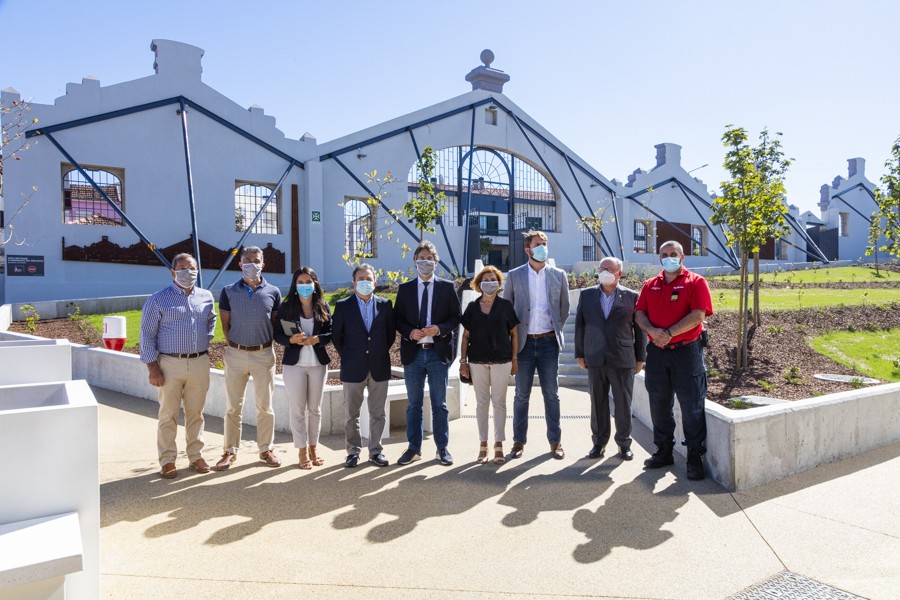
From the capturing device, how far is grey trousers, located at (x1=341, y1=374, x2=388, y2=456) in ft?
19.3

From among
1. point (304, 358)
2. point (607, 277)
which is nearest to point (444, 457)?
point (304, 358)

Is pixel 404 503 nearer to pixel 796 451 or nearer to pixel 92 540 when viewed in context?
pixel 92 540

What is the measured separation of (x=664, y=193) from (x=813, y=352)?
25.4 metres

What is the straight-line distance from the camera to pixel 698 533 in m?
4.20

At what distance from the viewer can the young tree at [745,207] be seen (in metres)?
9.40

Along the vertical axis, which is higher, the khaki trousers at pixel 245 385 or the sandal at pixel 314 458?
the khaki trousers at pixel 245 385

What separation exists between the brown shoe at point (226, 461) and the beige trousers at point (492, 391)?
7.77 feet

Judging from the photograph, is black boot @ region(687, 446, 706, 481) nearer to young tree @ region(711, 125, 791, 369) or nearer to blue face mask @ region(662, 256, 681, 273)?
blue face mask @ region(662, 256, 681, 273)

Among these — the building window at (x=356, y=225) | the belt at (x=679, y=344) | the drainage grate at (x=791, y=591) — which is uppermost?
the building window at (x=356, y=225)

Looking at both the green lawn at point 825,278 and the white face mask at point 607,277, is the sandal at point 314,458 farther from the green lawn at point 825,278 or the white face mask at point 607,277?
the green lawn at point 825,278

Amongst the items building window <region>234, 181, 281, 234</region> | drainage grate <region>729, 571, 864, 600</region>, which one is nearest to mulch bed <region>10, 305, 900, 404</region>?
drainage grate <region>729, 571, 864, 600</region>

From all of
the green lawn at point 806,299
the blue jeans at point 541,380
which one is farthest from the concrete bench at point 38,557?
the green lawn at point 806,299

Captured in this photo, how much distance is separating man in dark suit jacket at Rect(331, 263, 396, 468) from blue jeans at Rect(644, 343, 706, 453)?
248cm

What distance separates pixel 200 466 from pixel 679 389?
4391 mm
